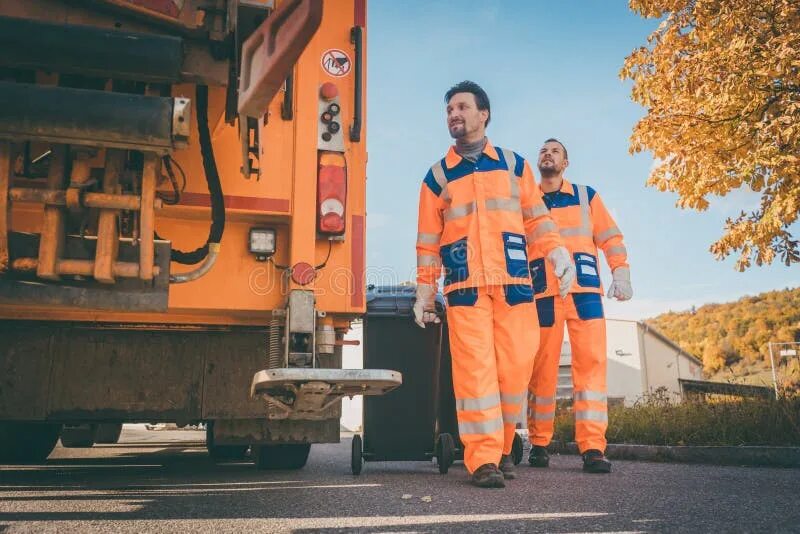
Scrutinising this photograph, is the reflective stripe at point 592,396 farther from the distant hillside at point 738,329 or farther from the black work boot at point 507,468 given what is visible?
the distant hillside at point 738,329

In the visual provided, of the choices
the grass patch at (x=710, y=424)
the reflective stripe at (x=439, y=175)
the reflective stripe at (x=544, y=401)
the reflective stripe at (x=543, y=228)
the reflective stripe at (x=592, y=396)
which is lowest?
the grass patch at (x=710, y=424)

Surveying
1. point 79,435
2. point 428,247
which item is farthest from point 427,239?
point 79,435

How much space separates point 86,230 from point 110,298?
1.03 feet

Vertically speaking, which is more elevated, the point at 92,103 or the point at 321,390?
→ the point at 92,103

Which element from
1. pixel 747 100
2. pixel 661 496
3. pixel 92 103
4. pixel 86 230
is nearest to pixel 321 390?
pixel 86 230

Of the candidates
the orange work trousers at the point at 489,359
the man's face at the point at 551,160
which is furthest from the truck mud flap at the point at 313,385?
the man's face at the point at 551,160

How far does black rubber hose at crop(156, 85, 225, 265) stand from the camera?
2.85 meters

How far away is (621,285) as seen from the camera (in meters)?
4.93

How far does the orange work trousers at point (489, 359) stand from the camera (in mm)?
3490

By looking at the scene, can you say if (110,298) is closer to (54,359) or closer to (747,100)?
(54,359)

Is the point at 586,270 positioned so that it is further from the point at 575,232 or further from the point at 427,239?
the point at 427,239

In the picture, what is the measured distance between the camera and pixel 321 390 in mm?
2791

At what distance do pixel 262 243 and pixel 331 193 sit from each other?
1.25 feet

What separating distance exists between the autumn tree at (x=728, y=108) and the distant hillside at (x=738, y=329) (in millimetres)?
18028
